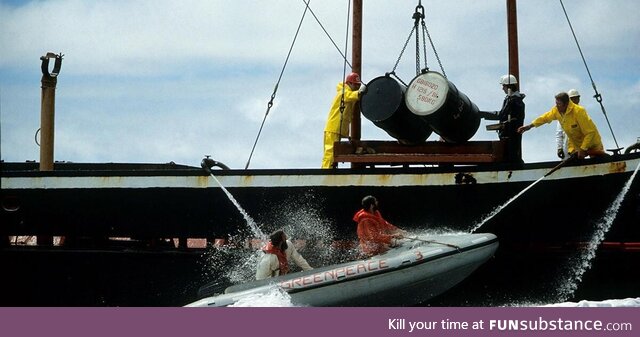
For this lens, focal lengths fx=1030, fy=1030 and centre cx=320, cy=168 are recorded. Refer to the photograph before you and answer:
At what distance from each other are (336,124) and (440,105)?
171 centimetres

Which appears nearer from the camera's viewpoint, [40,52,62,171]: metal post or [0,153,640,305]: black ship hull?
[0,153,640,305]: black ship hull

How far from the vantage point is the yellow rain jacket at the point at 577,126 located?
11.8 metres

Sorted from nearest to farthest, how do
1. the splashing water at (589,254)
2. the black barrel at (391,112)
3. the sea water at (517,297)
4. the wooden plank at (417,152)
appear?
the sea water at (517,297)
the splashing water at (589,254)
the wooden plank at (417,152)
the black barrel at (391,112)

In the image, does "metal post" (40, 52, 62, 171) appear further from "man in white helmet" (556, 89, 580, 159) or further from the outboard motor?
"man in white helmet" (556, 89, 580, 159)

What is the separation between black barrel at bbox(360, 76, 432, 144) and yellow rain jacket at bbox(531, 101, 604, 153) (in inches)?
59.2

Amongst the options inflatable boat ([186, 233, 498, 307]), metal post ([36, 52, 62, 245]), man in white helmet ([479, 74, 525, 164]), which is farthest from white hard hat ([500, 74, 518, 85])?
metal post ([36, 52, 62, 245])

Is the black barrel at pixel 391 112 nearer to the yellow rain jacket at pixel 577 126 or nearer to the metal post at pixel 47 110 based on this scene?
the yellow rain jacket at pixel 577 126

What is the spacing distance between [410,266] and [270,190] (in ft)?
7.92

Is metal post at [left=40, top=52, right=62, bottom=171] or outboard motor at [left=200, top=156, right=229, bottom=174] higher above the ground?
metal post at [left=40, top=52, right=62, bottom=171]

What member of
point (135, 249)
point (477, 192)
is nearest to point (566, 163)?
point (477, 192)

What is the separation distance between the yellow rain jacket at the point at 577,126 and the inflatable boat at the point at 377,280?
1864 mm

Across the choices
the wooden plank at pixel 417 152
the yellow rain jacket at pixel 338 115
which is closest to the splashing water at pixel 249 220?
the wooden plank at pixel 417 152

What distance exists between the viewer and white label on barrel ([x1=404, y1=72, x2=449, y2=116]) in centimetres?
1192
